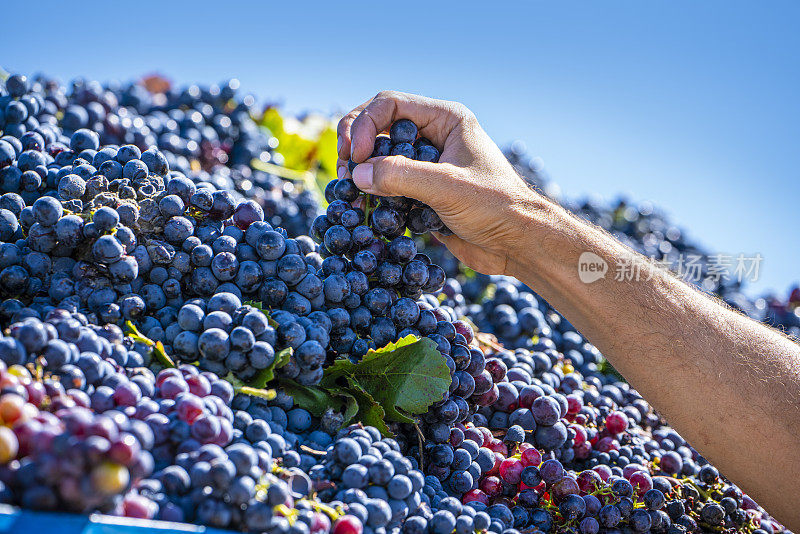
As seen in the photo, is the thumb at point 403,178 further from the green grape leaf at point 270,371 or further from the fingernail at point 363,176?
the green grape leaf at point 270,371

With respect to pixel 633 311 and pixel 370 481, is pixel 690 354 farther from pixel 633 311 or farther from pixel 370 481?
pixel 370 481

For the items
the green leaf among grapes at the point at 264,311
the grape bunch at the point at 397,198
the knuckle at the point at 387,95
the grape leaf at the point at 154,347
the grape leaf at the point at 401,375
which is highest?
the knuckle at the point at 387,95

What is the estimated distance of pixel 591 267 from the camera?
155cm

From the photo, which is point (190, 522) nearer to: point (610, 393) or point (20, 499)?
point (20, 499)

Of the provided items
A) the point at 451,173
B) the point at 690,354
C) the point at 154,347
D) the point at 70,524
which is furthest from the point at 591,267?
the point at 70,524

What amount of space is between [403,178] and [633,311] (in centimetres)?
71

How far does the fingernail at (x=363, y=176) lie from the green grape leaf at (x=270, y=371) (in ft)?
1.59

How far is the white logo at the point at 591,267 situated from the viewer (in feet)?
5.07

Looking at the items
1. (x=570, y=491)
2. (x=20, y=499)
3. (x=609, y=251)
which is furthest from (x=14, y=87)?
(x=570, y=491)

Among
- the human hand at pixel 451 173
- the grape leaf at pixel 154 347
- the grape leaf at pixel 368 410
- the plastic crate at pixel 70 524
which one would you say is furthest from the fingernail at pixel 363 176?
the plastic crate at pixel 70 524

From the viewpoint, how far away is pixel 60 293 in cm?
113

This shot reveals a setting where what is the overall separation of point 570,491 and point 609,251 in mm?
643

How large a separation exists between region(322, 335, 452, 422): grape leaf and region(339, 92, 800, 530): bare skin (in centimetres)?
39

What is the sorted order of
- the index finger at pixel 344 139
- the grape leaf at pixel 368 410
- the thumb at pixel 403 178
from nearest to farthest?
1. the grape leaf at pixel 368 410
2. the thumb at pixel 403 178
3. the index finger at pixel 344 139
